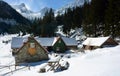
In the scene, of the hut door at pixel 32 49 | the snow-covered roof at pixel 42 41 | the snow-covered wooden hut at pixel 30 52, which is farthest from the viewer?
the snow-covered roof at pixel 42 41

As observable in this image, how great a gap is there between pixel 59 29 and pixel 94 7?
66.8 meters

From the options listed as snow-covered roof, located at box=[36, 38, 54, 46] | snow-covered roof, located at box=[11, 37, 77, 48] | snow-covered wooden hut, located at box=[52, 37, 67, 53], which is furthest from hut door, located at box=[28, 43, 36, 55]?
snow-covered roof, located at box=[36, 38, 54, 46]

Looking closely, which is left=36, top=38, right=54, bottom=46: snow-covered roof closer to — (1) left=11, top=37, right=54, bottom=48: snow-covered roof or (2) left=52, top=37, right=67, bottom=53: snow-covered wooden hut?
(1) left=11, top=37, right=54, bottom=48: snow-covered roof

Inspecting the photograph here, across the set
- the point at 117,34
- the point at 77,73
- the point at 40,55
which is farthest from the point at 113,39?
the point at 77,73

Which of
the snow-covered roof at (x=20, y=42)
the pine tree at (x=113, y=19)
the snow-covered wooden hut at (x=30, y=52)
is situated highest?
the pine tree at (x=113, y=19)

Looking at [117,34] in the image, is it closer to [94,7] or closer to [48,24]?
[94,7]

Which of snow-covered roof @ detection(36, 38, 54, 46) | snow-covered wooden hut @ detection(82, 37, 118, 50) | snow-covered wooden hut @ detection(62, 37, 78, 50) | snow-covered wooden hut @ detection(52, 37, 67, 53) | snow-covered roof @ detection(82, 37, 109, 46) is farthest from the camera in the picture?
snow-covered wooden hut @ detection(62, 37, 78, 50)

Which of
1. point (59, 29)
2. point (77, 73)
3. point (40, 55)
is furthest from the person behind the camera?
point (59, 29)

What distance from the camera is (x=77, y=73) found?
63.9 feet

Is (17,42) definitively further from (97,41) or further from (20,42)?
(97,41)

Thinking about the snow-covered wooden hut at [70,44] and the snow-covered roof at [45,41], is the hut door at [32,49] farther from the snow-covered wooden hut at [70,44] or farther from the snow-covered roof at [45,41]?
the snow-covered wooden hut at [70,44]

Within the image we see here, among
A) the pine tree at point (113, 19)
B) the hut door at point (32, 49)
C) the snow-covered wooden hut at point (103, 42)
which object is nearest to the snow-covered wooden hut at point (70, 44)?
the snow-covered wooden hut at point (103, 42)

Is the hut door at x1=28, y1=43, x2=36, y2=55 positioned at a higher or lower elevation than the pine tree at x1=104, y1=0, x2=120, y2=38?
lower

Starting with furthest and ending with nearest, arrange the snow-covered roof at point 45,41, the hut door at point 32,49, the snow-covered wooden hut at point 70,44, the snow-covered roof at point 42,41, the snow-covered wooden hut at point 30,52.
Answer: the snow-covered wooden hut at point 70,44
the snow-covered roof at point 45,41
the snow-covered roof at point 42,41
the hut door at point 32,49
the snow-covered wooden hut at point 30,52
